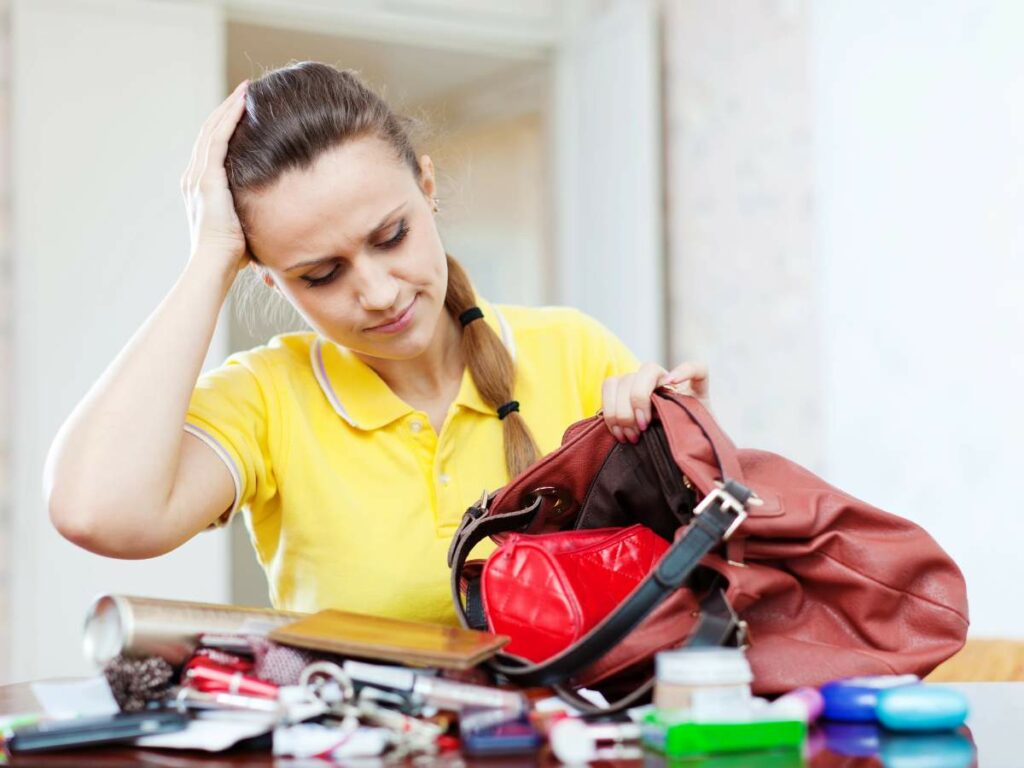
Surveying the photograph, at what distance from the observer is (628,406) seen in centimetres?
89

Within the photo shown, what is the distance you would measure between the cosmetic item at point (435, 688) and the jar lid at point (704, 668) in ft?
0.29

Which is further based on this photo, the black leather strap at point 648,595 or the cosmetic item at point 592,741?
the black leather strap at point 648,595

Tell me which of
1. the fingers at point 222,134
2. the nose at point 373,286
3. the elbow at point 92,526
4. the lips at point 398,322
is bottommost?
the elbow at point 92,526

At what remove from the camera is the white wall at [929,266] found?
7.81 ft

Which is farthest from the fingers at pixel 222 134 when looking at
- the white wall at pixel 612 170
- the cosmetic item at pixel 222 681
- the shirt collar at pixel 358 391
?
the white wall at pixel 612 170

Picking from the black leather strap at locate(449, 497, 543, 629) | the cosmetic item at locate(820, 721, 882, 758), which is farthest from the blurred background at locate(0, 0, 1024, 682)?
the cosmetic item at locate(820, 721, 882, 758)

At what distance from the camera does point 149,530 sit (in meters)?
1.03

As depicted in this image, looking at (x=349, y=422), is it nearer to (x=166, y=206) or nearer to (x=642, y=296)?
(x=166, y=206)

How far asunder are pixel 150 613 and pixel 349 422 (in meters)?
0.50

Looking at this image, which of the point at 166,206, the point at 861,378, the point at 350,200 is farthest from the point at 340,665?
the point at 166,206

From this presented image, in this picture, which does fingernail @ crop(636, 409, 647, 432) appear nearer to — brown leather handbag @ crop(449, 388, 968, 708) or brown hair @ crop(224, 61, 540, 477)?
brown leather handbag @ crop(449, 388, 968, 708)

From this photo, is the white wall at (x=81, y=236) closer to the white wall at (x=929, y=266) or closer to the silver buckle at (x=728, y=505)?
the white wall at (x=929, y=266)

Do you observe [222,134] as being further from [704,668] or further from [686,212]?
[686,212]

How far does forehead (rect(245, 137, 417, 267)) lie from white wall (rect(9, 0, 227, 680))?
2054 mm
